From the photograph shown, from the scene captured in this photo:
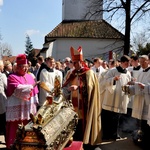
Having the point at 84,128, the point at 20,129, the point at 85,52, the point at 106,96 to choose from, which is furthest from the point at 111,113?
the point at 85,52

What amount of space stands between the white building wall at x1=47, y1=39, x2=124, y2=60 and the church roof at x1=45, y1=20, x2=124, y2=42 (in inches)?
24.0

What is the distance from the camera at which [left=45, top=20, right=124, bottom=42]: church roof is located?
32134 mm

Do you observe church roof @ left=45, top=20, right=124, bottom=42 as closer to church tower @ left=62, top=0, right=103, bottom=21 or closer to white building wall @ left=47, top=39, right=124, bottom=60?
white building wall @ left=47, top=39, right=124, bottom=60

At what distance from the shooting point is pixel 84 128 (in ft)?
15.9

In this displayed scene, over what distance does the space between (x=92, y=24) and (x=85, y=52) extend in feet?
11.8

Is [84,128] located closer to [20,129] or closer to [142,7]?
[20,129]

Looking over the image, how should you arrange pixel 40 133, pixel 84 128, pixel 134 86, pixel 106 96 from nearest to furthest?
1. pixel 40 133
2. pixel 84 128
3. pixel 134 86
4. pixel 106 96

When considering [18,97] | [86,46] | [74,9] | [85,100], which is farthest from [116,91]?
[74,9]

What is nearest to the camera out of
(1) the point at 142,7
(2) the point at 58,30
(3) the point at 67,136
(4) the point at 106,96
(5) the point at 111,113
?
(3) the point at 67,136

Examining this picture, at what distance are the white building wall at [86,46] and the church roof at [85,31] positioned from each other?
610mm

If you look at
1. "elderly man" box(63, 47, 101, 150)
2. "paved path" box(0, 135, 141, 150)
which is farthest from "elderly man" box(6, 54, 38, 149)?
"paved path" box(0, 135, 141, 150)

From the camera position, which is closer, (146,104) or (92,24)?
(146,104)

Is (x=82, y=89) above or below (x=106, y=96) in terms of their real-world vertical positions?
above

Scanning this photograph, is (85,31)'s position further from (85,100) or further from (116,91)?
(85,100)
